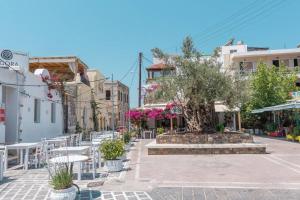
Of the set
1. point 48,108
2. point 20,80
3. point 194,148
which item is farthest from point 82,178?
point 48,108

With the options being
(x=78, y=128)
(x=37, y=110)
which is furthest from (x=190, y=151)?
(x=78, y=128)

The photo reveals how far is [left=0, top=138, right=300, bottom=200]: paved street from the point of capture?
7.35 meters

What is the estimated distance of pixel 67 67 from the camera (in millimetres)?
29500

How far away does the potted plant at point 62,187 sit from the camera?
21.8ft

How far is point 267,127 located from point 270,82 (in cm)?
462

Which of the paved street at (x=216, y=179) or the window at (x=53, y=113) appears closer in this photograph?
the paved street at (x=216, y=179)

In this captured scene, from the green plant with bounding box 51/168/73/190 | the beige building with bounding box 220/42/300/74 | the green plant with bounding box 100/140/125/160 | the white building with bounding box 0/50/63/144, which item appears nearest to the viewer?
the green plant with bounding box 51/168/73/190

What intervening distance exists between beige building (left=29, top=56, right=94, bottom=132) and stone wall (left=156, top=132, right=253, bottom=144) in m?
10.3

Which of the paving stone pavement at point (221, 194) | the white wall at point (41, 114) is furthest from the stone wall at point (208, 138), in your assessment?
the paving stone pavement at point (221, 194)

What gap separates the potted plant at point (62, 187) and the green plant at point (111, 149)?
380cm

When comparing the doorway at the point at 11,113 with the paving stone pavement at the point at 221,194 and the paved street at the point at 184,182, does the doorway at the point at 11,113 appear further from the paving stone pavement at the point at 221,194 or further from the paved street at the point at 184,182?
the paving stone pavement at the point at 221,194

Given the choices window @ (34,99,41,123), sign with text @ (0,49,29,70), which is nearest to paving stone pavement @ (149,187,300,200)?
sign with text @ (0,49,29,70)

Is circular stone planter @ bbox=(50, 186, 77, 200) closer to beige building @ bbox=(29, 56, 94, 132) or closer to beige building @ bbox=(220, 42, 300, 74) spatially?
beige building @ bbox=(29, 56, 94, 132)

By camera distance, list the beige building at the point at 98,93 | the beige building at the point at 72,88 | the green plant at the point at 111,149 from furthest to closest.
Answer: the beige building at the point at 98,93 < the beige building at the point at 72,88 < the green plant at the point at 111,149
